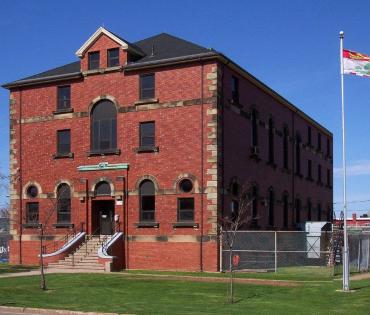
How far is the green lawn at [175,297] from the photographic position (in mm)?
17719

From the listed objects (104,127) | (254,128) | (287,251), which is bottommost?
(287,251)

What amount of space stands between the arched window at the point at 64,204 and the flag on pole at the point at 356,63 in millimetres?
19920

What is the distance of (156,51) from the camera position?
3731 centimetres

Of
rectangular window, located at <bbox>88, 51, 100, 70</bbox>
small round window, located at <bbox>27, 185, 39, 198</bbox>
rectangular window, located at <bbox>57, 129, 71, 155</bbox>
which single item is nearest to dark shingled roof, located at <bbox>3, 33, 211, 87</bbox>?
rectangular window, located at <bbox>88, 51, 100, 70</bbox>

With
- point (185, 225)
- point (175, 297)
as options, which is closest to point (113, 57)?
point (185, 225)

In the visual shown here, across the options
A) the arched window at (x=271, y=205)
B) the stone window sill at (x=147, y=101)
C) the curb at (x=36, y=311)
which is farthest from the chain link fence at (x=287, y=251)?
the curb at (x=36, y=311)

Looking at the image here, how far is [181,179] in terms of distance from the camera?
110 feet

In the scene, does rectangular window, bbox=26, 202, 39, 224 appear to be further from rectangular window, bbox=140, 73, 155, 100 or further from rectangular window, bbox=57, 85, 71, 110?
rectangular window, bbox=140, 73, 155, 100

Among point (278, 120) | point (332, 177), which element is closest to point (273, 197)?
point (278, 120)

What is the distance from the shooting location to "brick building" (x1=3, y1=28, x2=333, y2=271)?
33250 mm

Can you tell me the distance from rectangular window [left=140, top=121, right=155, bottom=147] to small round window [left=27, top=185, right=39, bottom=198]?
8145 mm

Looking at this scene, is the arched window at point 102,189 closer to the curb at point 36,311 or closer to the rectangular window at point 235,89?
the rectangular window at point 235,89

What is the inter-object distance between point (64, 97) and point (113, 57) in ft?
13.8

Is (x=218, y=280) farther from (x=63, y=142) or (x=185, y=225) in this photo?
(x=63, y=142)
